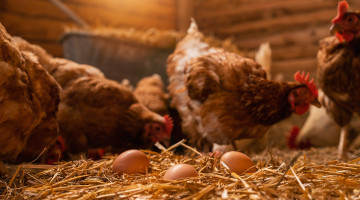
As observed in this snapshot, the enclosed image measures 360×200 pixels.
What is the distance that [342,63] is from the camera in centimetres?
218

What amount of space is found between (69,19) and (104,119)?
2861mm

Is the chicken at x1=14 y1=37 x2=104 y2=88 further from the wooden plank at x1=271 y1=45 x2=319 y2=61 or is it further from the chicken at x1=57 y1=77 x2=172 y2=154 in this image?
the wooden plank at x1=271 y1=45 x2=319 y2=61

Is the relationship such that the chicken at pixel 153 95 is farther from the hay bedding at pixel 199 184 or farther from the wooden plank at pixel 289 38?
the wooden plank at pixel 289 38

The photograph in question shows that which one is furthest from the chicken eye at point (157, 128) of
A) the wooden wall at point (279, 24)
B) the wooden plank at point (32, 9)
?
the wooden wall at point (279, 24)

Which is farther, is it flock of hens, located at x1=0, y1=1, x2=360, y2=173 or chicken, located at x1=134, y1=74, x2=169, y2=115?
chicken, located at x1=134, y1=74, x2=169, y2=115

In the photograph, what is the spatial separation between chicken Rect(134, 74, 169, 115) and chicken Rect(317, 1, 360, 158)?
4.35 feet

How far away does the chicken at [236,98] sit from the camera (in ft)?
6.50

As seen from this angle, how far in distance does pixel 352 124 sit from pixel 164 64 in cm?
200

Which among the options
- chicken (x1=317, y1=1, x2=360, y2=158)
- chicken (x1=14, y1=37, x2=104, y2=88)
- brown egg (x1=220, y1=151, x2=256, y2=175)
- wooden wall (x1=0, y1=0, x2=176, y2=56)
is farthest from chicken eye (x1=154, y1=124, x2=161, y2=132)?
wooden wall (x1=0, y1=0, x2=176, y2=56)

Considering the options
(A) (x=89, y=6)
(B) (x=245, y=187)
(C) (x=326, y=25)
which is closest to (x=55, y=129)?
(B) (x=245, y=187)

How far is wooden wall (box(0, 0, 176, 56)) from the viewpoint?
3.93 m

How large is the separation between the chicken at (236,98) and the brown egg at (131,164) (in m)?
0.78

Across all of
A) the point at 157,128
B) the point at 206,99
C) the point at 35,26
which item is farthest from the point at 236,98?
the point at 35,26

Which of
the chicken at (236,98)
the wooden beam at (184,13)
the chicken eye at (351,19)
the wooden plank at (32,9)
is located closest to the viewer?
the chicken at (236,98)
